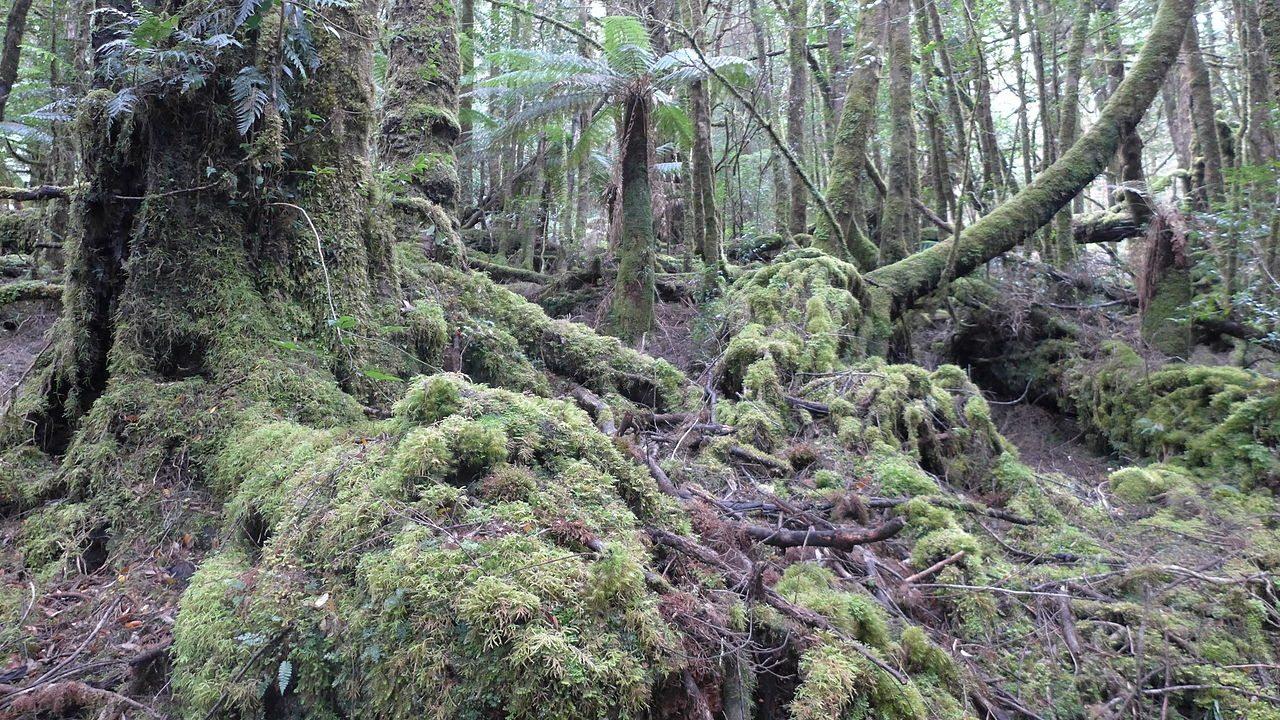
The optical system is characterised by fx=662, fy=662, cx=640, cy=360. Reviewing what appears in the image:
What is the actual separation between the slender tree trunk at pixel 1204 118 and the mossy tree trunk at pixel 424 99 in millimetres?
10688

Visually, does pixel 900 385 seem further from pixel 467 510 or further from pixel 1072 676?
pixel 467 510

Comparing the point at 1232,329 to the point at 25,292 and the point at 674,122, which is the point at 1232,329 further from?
the point at 25,292

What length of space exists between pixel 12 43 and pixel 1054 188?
476 inches

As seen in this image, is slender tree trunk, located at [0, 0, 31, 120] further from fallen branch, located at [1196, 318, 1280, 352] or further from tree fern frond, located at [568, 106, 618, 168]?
fallen branch, located at [1196, 318, 1280, 352]

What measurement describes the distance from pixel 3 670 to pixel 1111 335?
11.3 metres

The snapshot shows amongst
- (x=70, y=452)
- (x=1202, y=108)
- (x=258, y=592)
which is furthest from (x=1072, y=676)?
(x=1202, y=108)

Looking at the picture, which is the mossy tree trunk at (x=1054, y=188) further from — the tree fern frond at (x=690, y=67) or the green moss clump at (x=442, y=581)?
the green moss clump at (x=442, y=581)

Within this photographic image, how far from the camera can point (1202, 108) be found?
33.0 ft

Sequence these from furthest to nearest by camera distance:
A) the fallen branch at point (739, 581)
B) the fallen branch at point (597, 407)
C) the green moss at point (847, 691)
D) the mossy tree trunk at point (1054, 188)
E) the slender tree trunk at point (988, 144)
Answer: the slender tree trunk at point (988, 144) < the mossy tree trunk at point (1054, 188) < the fallen branch at point (597, 407) < the fallen branch at point (739, 581) < the green moss at point (847, 691)

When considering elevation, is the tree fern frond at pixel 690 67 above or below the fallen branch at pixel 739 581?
above

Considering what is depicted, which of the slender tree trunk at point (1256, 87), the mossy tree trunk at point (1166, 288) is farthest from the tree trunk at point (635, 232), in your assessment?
the slender tree trunk at point (1256, 87)

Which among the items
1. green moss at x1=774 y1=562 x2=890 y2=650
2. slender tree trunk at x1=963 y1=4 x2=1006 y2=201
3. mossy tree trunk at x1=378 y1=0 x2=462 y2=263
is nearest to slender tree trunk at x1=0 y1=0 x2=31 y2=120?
mossy tree trunk at x1=378 y1=0 x2=462 y2=263

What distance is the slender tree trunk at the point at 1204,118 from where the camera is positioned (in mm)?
9961

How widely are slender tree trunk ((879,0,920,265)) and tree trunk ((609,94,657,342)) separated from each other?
3782mm
